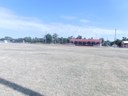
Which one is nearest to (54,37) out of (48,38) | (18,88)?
(48,38)

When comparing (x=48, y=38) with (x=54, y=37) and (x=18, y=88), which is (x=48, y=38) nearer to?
(x=54, y=37)

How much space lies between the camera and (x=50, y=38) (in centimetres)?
14675

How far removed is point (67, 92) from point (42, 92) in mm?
709

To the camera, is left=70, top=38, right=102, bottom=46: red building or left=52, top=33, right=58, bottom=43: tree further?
left=52, top=33, right=58, bottom=43: tree

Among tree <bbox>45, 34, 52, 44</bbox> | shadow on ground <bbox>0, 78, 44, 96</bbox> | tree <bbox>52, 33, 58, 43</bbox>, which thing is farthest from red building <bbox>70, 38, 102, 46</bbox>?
shadow on ground <bbox>0, 78, 44, 96</bbox>

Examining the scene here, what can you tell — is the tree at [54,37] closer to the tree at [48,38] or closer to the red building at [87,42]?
the tree at [48,38]

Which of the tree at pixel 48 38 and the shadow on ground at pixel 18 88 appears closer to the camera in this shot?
the shadow on ground at pixel 18 88

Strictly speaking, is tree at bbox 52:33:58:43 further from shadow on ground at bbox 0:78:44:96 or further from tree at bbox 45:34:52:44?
shadow on ground at bbox 0:78:44:96

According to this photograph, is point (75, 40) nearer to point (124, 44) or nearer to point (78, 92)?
point (124, 44)

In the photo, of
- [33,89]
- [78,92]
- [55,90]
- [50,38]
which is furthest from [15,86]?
[50,38]

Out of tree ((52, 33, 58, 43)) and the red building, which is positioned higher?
tree ((52, 33, 58, 43))

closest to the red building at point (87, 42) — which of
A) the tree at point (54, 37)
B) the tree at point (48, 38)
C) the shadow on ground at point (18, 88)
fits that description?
the tree at point (48, 38)

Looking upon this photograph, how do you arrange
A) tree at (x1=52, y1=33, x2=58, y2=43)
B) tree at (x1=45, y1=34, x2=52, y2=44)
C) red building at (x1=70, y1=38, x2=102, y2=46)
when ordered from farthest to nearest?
tree at (x1=52, y1=33, x2=58, y2=43), tree at (x1=45, y1=34, x2=52, y2=44), red building at (x1=70, y1=38, x2=102, y2=46)

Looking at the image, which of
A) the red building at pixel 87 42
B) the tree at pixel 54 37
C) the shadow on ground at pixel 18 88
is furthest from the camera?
the tree at pixel 54 37
